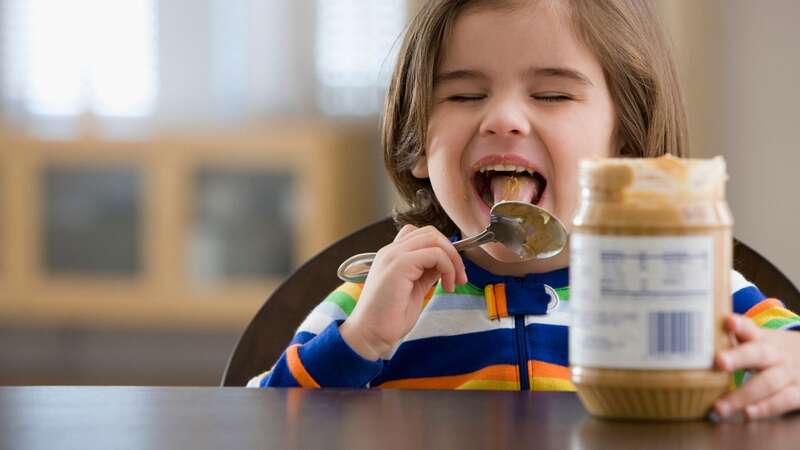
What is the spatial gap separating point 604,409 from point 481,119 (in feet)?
1.55

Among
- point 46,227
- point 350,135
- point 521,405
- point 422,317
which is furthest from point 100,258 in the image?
point 521,405

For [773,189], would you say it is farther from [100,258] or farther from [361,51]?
[100,258]

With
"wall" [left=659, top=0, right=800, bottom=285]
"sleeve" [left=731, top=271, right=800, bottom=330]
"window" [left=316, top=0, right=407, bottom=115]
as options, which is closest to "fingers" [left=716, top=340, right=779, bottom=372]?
"sleeve" [left=731, top=271, right=800, bottom=330]

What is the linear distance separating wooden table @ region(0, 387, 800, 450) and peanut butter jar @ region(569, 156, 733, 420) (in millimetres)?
23

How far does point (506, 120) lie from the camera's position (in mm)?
1067

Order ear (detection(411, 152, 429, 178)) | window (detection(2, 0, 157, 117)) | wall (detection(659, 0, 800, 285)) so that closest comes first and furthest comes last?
ear (detection(411, 152, 429, 178)), wall (detection(659, 0, 800, 285)), window (detection(2, 0, 157, 117))

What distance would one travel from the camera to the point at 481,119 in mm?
1092

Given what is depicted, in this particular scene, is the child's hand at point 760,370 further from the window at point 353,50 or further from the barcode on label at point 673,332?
the window at point 353,50

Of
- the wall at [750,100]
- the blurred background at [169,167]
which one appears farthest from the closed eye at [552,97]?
the blurred background at [169,167]

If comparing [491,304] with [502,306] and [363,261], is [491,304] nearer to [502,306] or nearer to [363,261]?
[502,306]

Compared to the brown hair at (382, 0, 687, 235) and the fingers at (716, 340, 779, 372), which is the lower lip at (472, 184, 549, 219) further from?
the fingers at (716, 340, 779, 372)

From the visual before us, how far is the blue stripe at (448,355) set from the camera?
3.56 feet

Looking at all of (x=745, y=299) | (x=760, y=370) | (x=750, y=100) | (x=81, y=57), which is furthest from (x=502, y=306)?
(x=81, y=57)

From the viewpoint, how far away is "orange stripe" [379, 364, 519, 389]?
1070 millimetres
